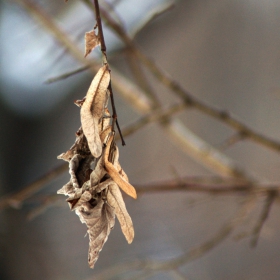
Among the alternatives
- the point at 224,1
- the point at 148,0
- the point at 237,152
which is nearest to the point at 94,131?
the point at 148,0

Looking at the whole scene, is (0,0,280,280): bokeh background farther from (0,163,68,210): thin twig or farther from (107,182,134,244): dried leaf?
(107,182,134,244): dried leaf

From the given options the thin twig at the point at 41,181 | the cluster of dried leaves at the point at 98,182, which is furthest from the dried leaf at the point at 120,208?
the thin twig at the point at 41,181

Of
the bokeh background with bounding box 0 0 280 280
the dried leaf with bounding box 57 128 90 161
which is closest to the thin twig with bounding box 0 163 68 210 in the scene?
the dried leaf with bounding box 57 128 90 161

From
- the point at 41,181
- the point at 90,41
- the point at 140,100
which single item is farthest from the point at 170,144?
the point at 90,41

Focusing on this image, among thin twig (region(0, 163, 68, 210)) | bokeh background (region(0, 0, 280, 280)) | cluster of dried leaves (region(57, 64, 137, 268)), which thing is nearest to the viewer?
cluster of dried leaves (region(57, 64, 137, 268))

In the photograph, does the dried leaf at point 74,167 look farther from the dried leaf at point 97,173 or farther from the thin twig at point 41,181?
the thin twig at point 41,181

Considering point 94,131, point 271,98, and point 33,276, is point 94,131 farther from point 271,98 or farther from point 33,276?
point 33,276

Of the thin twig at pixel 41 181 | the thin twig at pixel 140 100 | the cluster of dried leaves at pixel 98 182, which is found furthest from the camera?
the thin twig at pixel 140 100
